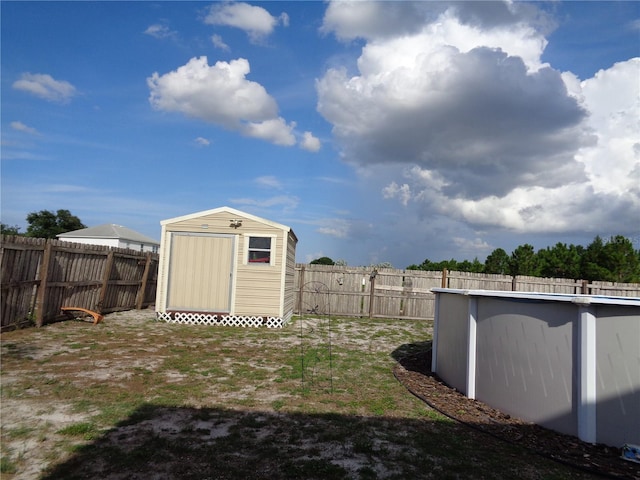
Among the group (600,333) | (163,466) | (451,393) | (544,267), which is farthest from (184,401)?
(544,267)

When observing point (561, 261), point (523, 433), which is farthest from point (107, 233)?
point (523, 433)

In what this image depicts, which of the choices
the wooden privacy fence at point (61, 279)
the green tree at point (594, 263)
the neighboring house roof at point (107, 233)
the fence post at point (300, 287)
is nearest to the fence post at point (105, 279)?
the wooden privacy fence at point (61, 279)

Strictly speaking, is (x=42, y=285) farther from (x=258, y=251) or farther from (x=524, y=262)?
(x=524, y=262)

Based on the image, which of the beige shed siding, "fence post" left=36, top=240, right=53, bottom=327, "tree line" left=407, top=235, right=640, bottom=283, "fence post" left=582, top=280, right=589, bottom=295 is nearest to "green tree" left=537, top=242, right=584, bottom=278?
"tree line" left=407, top=235, right=640, bottom=283

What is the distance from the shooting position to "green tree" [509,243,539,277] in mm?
19719

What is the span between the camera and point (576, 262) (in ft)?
63.4

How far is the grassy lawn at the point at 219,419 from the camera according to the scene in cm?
339

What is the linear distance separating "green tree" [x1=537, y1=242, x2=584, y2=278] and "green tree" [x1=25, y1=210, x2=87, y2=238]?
43.1m

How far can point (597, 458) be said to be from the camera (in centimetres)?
374

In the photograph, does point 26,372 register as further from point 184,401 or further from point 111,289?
point 111,289

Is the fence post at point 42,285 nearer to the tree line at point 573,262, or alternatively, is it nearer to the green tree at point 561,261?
the tree line at point 573,262

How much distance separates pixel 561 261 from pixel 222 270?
1678 centimetres

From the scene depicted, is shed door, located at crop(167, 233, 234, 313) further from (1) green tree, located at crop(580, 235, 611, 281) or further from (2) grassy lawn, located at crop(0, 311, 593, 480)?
(1) green tree, located at crop(580, 235, 611, 281)

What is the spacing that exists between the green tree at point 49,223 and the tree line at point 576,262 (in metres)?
41.1
